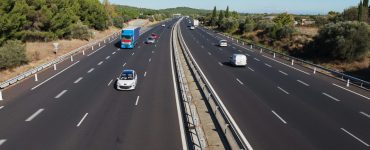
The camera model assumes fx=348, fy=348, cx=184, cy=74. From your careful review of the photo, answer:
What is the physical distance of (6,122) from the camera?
61.9ft

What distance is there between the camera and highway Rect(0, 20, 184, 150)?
16.1m

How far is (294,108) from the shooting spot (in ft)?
73.4

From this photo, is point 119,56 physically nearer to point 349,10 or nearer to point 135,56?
point 135,56

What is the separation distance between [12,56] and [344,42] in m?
41.9

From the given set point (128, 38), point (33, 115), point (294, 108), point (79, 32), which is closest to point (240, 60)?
point (294, 108)

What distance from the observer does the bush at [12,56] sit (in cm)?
3600

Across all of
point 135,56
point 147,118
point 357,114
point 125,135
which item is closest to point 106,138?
point 125,135

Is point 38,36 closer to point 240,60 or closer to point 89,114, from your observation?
point 240,60

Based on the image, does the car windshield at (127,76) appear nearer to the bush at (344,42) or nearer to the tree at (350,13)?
the bush at (344,42)

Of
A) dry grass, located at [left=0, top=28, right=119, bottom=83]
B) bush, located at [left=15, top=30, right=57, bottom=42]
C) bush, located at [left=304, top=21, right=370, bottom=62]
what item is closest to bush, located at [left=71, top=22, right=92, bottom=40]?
dry grass, located at [left=0, top=28, right=119, bottom=83]

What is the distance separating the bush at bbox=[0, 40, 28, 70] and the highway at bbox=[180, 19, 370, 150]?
20.4 meters

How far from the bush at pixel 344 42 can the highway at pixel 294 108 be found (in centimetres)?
1383

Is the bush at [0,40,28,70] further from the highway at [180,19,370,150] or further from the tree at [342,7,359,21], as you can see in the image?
the tree at [342,7,359,21]

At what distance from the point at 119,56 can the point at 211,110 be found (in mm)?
30555
